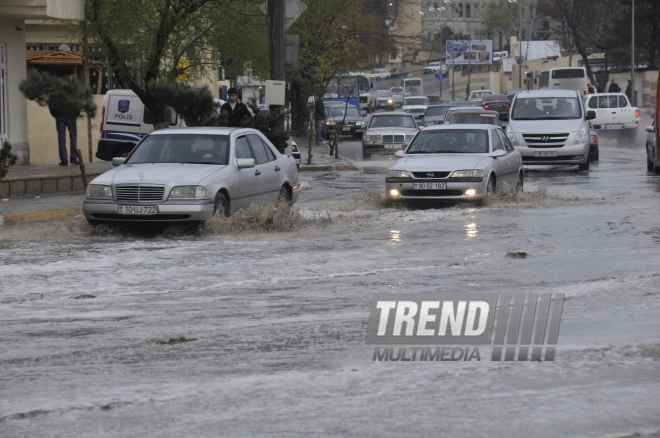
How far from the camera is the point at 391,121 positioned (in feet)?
110

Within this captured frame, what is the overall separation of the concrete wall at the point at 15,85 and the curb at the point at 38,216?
792 cm

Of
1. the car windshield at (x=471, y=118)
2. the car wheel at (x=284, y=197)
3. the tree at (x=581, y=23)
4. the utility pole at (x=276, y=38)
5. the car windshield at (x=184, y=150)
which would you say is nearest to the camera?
the car windshield at (x=184, y=150)

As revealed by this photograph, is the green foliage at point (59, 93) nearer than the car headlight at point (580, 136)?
Yes

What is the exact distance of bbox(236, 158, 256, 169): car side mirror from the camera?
13438mm

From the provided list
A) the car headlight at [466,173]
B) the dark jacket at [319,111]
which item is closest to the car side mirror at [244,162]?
the car headlight at [466,173]

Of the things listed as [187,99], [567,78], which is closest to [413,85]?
[567,78]

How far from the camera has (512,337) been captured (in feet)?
22.2

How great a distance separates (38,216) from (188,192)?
3.30 meters

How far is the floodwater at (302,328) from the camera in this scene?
199 inches

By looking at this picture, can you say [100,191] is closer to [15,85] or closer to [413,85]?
[15,85]

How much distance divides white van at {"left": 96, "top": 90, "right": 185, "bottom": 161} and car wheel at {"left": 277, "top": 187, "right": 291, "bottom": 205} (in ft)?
32.3

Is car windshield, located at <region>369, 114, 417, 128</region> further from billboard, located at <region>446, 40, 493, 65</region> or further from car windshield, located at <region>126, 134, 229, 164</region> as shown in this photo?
billboard, located at <region>446, 40, 493, 65</region>

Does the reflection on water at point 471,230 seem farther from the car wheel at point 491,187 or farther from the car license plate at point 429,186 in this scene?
the car wheel at point 491,187

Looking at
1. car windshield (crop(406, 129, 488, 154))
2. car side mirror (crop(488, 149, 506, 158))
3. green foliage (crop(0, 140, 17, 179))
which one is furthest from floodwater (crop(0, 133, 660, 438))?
car windshield (crop(406, 129, 488, 154))
